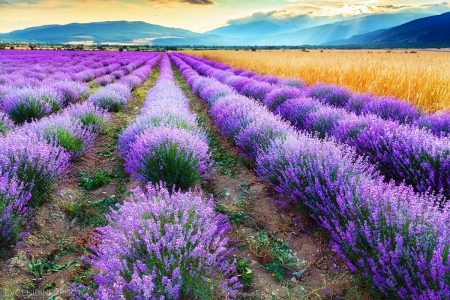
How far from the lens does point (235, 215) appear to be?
3.23 meters

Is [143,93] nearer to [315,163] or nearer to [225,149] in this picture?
[225,149]

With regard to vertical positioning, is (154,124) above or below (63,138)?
above

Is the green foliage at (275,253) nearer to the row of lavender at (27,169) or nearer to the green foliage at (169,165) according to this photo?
the green foliage at (169,165)

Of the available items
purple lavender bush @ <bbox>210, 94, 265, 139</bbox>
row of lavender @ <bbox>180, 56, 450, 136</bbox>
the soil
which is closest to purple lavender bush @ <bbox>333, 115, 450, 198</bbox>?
row of lavender @ <bbox>180, 56, 450, 136</bbox>

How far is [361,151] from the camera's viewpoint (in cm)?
381

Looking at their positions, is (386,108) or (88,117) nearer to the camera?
(386,108)

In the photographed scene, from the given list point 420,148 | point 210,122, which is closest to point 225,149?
point 210,122

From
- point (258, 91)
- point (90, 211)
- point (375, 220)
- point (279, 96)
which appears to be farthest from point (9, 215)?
point (258, 91)

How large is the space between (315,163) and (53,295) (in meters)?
2.47

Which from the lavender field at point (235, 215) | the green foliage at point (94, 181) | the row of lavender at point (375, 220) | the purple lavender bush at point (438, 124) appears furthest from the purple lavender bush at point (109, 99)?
the purple lavender bush at point (438, 124)

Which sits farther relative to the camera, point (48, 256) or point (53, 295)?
point (48, 256)

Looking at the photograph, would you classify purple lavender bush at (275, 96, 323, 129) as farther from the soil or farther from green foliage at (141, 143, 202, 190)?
green foliage at (141, 143, 202, 190)

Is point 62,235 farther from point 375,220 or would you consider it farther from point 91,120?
point 91,120

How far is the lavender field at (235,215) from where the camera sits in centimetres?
177
